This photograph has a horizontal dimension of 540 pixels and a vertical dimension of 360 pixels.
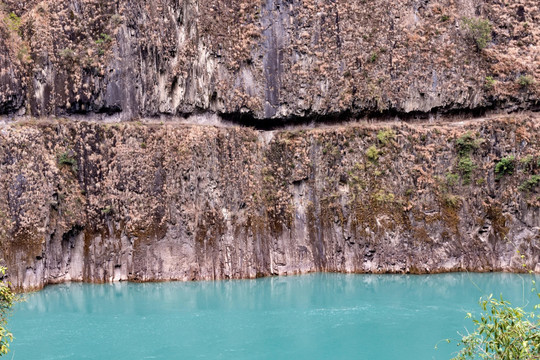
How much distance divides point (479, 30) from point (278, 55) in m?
11.3

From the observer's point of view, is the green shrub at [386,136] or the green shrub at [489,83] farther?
the green shrub at [489,83]

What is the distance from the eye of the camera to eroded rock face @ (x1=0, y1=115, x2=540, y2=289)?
28391 millimetres

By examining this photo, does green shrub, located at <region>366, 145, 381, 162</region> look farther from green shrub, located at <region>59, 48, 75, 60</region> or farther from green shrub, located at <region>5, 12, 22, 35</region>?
green shrub, located at <region>5, 12, 22, 35</region>

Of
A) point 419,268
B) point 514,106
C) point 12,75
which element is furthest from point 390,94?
point 12,75

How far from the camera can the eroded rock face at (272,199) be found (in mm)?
28391

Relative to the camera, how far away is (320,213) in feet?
99.1

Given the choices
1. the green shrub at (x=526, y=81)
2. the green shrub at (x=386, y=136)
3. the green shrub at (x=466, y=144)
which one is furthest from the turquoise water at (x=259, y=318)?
the green shrub at (x=526, y=81)

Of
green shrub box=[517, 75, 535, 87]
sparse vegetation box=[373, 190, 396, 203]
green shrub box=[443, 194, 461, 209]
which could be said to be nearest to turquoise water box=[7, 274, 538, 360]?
green shrub box=[443, 194, 461, 209]

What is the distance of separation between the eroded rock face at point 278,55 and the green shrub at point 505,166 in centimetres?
371

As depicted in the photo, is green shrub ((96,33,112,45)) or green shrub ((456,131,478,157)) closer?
green shrub ((456,131,478,157))

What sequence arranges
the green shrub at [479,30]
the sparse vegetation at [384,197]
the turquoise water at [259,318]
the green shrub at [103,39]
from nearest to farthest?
the turquoise water at [259,318], the sparse vegetation at [384,197], the green shrub at [103,39], the green shrub at [479,30]

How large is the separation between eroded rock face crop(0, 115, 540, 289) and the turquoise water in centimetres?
123

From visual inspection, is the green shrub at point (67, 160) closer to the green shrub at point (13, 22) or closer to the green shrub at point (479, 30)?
the green shrub at point (13, 22)

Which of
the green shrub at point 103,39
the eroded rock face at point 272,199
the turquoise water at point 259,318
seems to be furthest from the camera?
the green shrub at point 103,39
